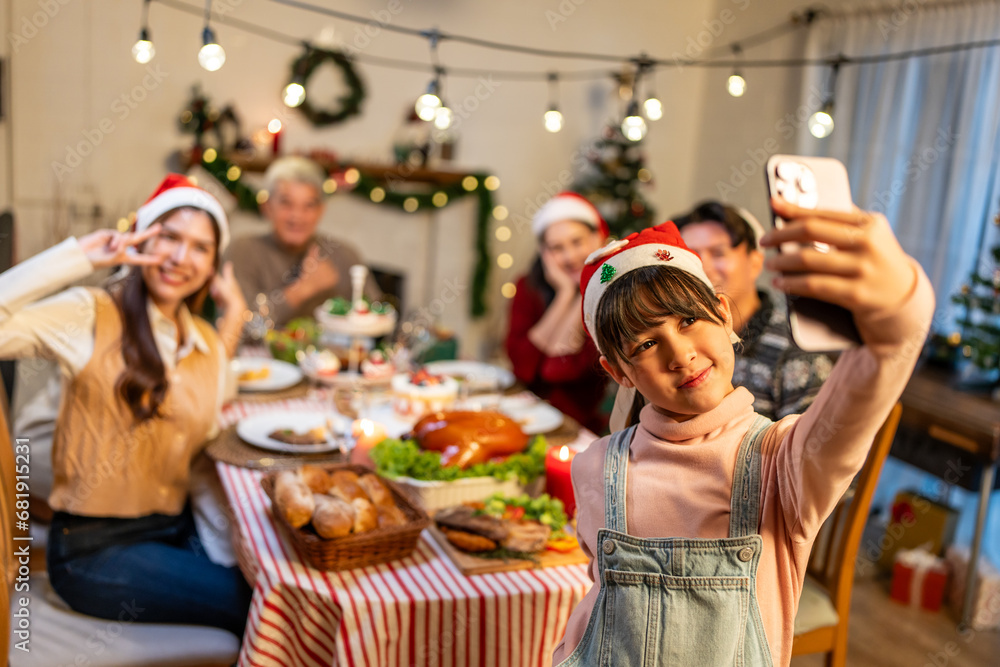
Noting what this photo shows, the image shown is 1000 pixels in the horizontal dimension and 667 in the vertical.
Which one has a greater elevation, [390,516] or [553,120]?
[553,120]

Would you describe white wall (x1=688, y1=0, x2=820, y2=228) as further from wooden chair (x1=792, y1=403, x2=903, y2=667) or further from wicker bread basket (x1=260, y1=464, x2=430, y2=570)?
wicker bread basket (x1=260, y1=464, x2=430, y2=570)

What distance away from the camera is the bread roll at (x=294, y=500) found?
1.52m

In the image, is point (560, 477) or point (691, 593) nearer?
point (691, 593)

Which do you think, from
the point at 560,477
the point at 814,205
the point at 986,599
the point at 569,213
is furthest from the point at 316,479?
the point at 986,599

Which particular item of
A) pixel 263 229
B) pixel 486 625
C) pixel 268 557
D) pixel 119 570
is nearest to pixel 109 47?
pixel 263 229

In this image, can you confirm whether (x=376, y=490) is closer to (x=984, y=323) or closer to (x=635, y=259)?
(x=635, y=259)

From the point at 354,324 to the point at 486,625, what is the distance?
1.53m

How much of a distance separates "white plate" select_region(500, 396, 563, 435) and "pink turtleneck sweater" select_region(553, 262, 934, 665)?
1069 mm

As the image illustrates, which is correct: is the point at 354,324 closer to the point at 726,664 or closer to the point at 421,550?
the point at 421,550

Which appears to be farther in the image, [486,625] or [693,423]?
[486,625]

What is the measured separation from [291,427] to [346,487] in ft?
2.18

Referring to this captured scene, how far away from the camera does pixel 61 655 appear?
1.73 meters

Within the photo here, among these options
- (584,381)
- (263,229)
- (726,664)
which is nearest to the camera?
(726,664)

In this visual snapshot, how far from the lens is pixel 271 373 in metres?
2.77
